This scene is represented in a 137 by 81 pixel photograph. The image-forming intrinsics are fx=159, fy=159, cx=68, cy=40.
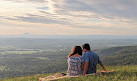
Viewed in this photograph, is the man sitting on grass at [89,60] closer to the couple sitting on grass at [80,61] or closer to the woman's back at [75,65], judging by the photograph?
the couple sitting on grass at [80,61]

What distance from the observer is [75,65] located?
47.1ft

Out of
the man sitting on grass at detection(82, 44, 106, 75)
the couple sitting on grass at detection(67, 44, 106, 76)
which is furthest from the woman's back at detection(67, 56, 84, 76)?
the man sitting on grass at detection(82, 44, 106, 75)

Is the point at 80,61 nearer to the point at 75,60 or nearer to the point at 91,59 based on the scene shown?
the point at 75,60

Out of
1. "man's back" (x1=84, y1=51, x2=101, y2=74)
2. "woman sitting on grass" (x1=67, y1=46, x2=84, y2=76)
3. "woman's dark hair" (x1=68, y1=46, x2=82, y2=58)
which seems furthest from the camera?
"man's back" (x1=84, y1=51, x2=101, y2=74)

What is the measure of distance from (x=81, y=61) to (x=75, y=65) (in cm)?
66

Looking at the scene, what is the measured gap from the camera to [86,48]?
14578 millimetres

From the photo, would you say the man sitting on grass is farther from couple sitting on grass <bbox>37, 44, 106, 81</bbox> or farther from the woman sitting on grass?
the woman sitting on grass

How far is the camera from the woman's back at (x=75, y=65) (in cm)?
1425

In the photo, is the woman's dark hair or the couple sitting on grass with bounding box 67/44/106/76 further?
the couple sitting on grass with bounding box 67/44/106/76

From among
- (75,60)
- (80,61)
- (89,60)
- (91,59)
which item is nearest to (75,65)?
(75,60)

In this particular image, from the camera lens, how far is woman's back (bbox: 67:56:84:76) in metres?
14.2

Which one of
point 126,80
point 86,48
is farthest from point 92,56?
point 126,80

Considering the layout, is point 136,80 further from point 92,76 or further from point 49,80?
point 49,80

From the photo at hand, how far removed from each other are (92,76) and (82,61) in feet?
5.16
